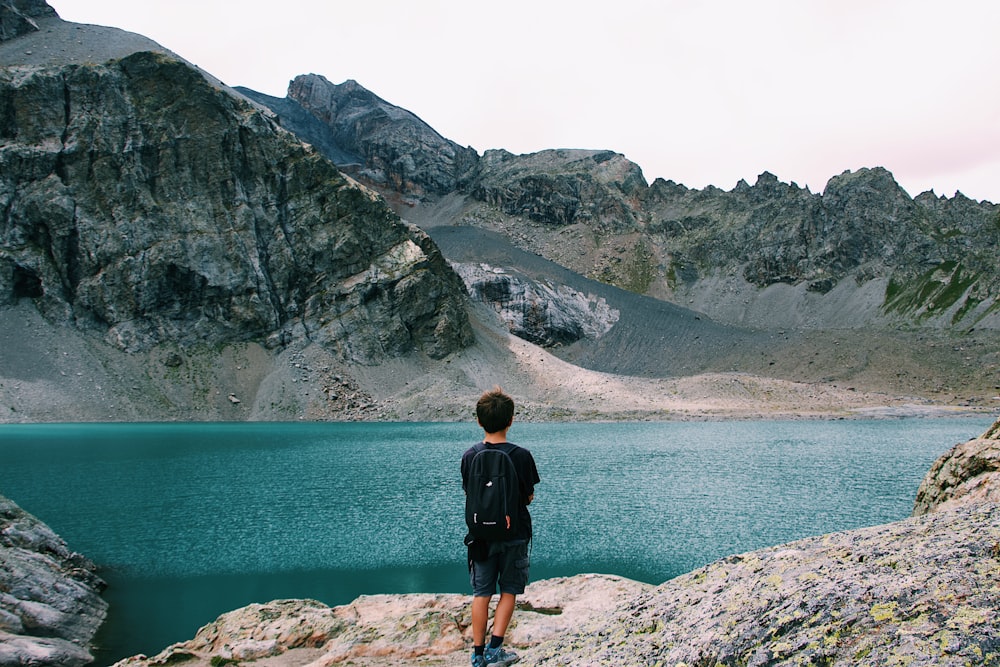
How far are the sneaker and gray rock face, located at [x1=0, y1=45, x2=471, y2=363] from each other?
93.6 meters

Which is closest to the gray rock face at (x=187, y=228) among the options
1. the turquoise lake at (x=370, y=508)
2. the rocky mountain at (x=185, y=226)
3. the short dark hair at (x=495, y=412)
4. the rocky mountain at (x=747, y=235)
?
the rocky mountain at (x=185, y=226)

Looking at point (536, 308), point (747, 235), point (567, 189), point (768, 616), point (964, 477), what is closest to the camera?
point (768, 616)

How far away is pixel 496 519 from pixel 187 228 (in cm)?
10297

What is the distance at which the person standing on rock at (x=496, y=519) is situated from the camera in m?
6.36

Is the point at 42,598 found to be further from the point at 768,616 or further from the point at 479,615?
the point at 768,616

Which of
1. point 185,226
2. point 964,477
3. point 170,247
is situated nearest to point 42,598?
point 964,477

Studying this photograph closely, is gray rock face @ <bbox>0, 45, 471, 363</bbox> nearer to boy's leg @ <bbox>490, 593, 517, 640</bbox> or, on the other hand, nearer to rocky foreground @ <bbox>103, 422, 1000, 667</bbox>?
rocky foreground @ <bbox>103, 422, 1000, 667</bbox>

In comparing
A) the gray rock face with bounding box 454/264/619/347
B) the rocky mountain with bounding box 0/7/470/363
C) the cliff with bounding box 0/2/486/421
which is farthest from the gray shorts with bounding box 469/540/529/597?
the gray rock face with bounding box 454/264/619/347

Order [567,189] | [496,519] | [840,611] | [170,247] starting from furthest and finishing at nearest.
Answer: [567,189]
[170,247]
[496,519]
[840,611]

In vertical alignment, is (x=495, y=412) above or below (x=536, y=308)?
below

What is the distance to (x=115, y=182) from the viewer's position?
3679 inches

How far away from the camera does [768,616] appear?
163 inches

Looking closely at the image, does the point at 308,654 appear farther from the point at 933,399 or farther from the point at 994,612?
the point at 933,399

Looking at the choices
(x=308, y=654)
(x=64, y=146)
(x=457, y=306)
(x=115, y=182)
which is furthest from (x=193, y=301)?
(x=308, y=654)
